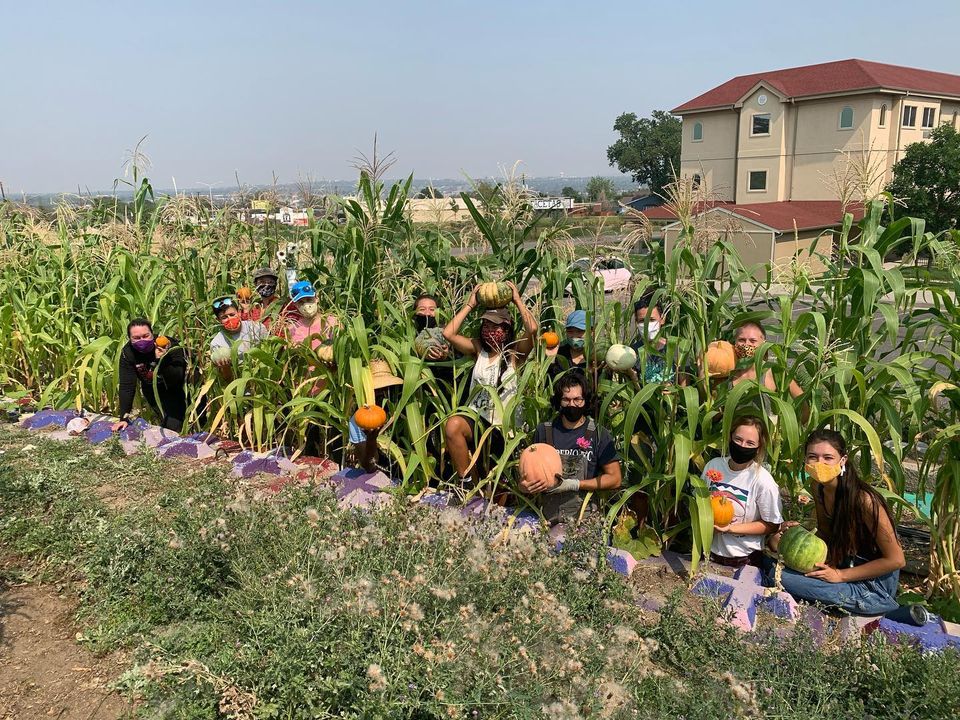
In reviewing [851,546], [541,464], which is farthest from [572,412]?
[851,546]

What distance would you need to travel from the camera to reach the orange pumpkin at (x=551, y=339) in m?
3.50

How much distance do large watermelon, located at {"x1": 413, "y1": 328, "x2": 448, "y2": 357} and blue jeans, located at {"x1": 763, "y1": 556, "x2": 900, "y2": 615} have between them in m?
2.02

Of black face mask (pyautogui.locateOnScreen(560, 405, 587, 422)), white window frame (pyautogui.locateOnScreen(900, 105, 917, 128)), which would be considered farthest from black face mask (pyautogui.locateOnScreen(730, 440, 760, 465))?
white window frame (pyautogui.locateOnScreen(900, 105, 917, 128))

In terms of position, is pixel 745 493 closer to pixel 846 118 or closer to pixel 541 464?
pixel 541 464

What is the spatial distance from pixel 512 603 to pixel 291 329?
255cm

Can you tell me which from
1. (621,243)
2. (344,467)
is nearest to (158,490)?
(344,467)

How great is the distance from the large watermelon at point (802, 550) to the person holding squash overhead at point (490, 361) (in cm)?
133

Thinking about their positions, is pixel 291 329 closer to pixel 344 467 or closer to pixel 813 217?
pixel 344 467

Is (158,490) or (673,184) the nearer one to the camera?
(673,184)

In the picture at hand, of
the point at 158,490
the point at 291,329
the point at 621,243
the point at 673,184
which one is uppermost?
the point at 673,184

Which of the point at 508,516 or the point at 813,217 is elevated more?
the point at 813,217

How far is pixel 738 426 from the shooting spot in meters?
2.84

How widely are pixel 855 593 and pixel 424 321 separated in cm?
248

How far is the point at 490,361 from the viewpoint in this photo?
137 inches
